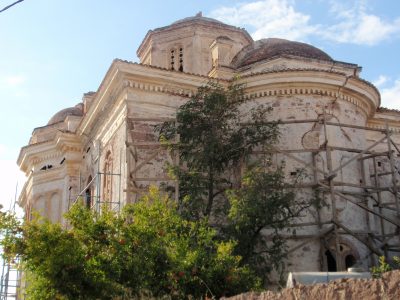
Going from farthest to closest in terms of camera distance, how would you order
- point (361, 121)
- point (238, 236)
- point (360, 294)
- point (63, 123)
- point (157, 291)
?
point (63, 123) < point (361, 121) < point (238, 236) < point (157, 291) < point (360, 294)

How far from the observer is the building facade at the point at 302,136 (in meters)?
13.2

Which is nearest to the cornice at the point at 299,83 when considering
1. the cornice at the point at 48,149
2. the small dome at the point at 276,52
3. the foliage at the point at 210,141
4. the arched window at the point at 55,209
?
the foliage at the point at 210,141

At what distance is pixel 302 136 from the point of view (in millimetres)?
14156

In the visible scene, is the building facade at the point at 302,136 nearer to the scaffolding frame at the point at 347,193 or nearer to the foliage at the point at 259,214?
the scaffolding frame at the point at 347,193

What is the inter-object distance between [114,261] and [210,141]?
15.2 ft

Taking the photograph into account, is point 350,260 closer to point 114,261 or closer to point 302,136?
point 302,136

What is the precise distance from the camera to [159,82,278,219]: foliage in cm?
1266

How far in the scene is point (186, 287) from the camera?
28.6ft

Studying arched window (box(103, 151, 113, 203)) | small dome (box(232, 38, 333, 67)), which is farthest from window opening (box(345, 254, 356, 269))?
arched window (box(103, 151, 113, 203))

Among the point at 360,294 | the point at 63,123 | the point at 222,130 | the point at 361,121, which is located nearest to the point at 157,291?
the point at 360,294

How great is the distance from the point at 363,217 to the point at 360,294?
9757mm

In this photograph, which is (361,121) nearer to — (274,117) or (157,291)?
(274,117)

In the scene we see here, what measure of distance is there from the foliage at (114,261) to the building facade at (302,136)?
3.68 meters

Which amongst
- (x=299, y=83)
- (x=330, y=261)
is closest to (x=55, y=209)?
(x=299, y=83)
